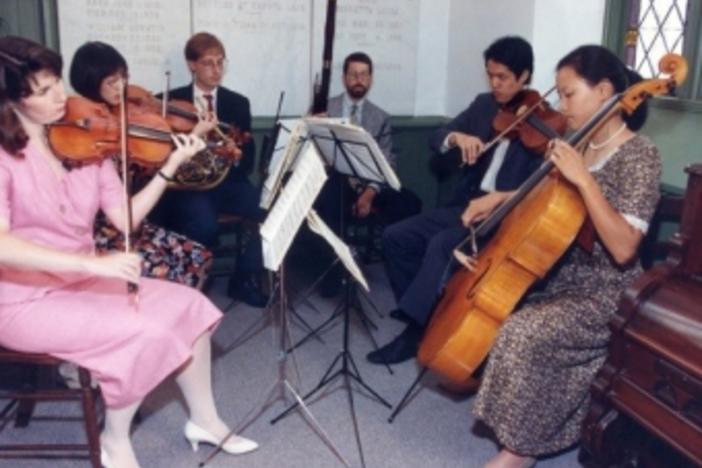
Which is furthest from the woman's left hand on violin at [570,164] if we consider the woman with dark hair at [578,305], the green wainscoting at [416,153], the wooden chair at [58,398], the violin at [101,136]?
the green wainscoting at [416,153]

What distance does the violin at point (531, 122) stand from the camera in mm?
2541

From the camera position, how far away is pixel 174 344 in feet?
6.37

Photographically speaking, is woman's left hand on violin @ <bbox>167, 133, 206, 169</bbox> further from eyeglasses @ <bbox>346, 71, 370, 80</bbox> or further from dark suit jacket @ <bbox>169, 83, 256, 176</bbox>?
eyeglasses @ <bbox>346, 71, 370, 80</bbox>

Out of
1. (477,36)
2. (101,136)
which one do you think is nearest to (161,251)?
(101,136)

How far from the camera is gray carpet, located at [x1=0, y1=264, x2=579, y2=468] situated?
2.22m

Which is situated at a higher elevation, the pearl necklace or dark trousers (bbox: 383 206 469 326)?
the pearl necklace

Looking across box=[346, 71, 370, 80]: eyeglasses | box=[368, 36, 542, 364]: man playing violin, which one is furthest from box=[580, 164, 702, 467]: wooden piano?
box=[346, 71, 370, 80]: eyeglasses

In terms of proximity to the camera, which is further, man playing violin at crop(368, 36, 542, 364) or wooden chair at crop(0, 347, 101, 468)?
man playing violin at crop(368, 36, 542, 364)

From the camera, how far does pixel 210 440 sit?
2.23 meters

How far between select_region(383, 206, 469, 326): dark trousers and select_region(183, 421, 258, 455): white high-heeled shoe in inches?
30.7

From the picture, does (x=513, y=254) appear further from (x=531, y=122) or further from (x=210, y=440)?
(x=210, y=440)

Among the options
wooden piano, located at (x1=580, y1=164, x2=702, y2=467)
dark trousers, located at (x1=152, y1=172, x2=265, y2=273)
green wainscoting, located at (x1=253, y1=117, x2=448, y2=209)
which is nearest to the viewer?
wooden piano, located at (x1=580, y1=164, x2=702, y2=467)

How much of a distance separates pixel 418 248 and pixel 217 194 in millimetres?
981

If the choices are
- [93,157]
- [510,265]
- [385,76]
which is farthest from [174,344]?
[385,76]
